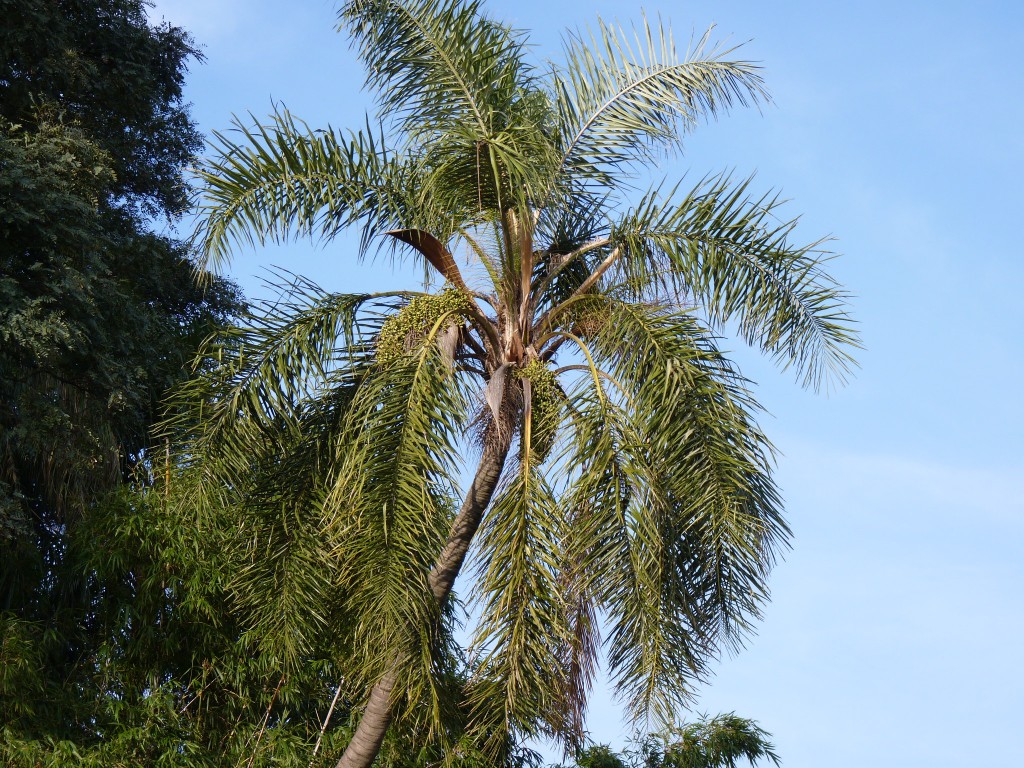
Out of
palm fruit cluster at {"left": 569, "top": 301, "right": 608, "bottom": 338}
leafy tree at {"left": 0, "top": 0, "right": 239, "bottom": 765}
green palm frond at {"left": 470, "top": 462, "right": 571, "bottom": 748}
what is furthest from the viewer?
leafy tree at {"left": 0, "top": 0, "right": 239, "bottom": 765}

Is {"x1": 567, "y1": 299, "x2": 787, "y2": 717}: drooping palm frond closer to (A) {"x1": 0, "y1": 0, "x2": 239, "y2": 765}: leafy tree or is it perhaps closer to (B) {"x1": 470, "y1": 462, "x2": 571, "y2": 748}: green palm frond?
(B) {"x1": 470, "y1": 462, "x2": 571, "y2": 748}: green palm frond

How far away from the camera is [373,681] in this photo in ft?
27.1

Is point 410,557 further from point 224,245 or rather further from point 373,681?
point 224,245

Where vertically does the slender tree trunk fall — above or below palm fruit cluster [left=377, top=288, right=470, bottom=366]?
below

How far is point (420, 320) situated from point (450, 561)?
1654mm

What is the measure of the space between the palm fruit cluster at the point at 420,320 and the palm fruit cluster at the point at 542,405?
581mm

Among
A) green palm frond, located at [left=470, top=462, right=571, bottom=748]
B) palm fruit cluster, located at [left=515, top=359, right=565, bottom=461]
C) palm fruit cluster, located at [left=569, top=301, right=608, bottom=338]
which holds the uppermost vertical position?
palm fruit cluster, located at [left=569, top=301, right=608, bottom=338]

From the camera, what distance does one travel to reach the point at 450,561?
8578mm

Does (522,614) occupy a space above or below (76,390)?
below

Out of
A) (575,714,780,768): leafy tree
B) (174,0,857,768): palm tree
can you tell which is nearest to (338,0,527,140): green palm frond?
(174,0,857,768): palm tree

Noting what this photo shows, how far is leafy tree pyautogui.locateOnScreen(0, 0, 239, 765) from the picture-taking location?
34.9 ft

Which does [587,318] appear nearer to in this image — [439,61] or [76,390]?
[439,61]

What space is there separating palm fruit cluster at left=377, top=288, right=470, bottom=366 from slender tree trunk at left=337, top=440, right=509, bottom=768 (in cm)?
85

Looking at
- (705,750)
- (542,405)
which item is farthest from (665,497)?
(705,750)
